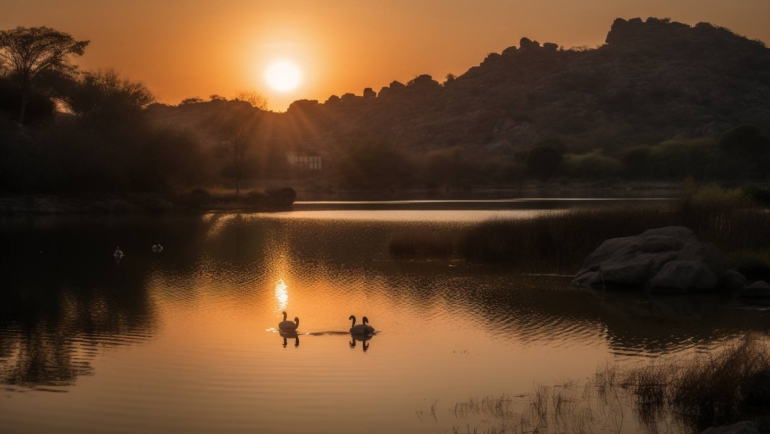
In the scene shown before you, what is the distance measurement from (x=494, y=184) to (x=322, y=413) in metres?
133

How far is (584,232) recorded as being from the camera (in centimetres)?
3738

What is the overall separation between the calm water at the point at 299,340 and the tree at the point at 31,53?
5679 cm

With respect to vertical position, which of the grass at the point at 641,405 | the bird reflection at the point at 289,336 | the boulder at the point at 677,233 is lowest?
the grass at the point at 641,405

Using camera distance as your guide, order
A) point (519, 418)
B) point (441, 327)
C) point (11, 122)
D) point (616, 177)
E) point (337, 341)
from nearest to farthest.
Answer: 1. point (519, 418)
2. point (337, 341)
3. point (441, 327)
4. point (11, 122)
5. point (616, 177)

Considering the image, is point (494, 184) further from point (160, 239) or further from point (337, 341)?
point (337, 341)

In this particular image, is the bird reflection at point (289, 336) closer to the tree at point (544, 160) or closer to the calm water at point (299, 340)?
the calm water at point (299, 340)

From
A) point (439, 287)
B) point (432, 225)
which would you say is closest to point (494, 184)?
point (432, 225)

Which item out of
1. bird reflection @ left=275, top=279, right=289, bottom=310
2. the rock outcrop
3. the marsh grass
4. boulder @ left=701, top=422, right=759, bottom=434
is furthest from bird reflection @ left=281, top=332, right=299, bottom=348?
the marsh grass

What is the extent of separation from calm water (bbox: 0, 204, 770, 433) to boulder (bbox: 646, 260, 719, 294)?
1.27 metres

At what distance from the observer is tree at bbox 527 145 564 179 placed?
Answer: 14388 centimetres

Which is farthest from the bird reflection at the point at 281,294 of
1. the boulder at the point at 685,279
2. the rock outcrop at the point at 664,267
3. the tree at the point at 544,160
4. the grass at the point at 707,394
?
Answer: the tree at the point at 544,160

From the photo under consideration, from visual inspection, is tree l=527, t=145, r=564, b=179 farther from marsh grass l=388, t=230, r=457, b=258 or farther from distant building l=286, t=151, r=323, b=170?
marsh grass l=388, t=230, r=457, b=258

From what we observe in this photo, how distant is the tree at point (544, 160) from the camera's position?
472 feet

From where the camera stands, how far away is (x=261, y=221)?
69562 millimetres
